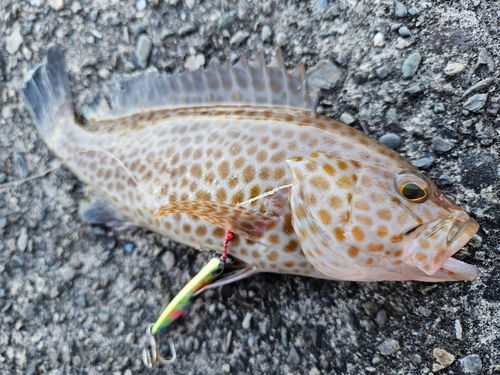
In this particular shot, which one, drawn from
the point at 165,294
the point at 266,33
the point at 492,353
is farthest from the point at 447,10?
the point at 165,294

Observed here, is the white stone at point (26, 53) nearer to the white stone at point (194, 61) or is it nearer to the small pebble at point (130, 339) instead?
Answer: the white stone at point (194, 61)

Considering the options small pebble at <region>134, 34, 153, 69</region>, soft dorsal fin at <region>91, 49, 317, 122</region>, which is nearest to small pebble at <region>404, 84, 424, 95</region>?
soft dorsal fin at <region>91, 49, 317, 122</region>

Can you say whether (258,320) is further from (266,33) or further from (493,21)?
(493,21)

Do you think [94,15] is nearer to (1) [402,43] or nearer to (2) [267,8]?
(2) [267,8]

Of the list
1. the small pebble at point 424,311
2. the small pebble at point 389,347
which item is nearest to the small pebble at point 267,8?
the small pebble at point 424,311

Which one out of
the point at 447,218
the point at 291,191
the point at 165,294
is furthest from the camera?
the point at 165,294

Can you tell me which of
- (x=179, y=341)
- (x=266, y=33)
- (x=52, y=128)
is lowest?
(x=179, y=341)

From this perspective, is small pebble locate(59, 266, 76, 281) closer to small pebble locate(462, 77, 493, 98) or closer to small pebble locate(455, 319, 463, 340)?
small pebble locate(455, 319, 463, 340)

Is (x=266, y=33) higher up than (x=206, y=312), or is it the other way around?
(x=266, y=33)
